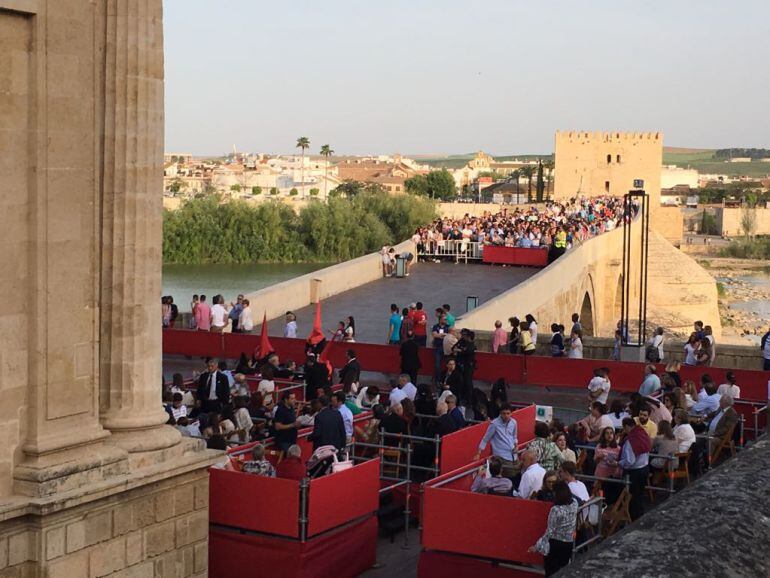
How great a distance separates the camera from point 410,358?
1820 cm

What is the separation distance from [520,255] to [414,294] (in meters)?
7.74

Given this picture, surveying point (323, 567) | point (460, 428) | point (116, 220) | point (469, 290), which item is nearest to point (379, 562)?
point (323, 567)

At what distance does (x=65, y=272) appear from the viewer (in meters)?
9.30

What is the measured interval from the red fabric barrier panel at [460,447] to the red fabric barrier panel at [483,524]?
1.59 meters

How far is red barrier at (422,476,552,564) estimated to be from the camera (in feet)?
33.7

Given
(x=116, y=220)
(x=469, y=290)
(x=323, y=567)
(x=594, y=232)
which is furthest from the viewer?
(x=594, y=232)

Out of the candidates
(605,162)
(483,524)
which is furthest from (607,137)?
(483,524)

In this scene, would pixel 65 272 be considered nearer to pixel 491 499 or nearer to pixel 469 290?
pixel 491 499

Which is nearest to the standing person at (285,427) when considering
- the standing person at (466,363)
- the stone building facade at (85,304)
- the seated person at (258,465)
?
the seated person at (258,465)

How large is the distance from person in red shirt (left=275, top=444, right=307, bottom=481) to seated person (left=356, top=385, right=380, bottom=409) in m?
3.30

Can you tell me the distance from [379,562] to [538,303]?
61.5 feet

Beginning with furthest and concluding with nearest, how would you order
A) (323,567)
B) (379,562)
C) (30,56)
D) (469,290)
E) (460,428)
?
(469,290), (460,428), (379,562), (323,567), (30,56)

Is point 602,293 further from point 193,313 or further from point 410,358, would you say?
point 410,358

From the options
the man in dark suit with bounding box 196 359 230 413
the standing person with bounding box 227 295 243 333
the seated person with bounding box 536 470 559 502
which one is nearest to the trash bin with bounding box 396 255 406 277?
the standing person with bounding box 227 295 243 333
